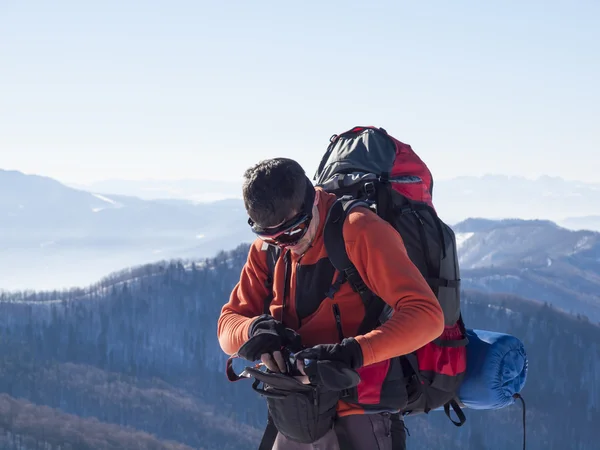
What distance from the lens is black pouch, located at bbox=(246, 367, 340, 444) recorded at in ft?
17.5

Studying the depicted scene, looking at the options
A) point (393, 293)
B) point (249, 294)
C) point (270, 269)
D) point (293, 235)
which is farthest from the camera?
point (249, 294)

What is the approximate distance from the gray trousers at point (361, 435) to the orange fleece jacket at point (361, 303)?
0.12m

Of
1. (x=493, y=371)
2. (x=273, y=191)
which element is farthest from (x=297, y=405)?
(x=493, y=371)

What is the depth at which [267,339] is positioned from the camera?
538cm

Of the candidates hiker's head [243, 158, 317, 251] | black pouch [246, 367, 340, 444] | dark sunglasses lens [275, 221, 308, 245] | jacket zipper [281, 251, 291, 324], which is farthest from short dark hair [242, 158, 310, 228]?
black pouch [246, 367, 340, 444]

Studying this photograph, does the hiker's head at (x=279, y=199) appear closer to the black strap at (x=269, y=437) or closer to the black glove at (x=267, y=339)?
the black glove at (x=267, y=339)

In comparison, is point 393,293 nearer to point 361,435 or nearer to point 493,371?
point 361,435

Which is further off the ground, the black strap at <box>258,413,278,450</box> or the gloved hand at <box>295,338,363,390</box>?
the gloved hand at <box>295,338,363,390</box>

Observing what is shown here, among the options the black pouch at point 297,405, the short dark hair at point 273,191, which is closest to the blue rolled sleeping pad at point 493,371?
the black pouch at point 297,405

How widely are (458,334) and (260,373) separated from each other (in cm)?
186

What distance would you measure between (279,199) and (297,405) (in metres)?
1.54

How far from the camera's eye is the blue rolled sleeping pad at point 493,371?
6129mm

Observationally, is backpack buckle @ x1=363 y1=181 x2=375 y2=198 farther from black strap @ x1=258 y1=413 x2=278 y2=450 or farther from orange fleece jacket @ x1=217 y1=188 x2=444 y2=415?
black strap @ x1=258 y1=413 x2=278 y2=450

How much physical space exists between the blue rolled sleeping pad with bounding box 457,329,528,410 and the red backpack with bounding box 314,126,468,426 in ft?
0.30
